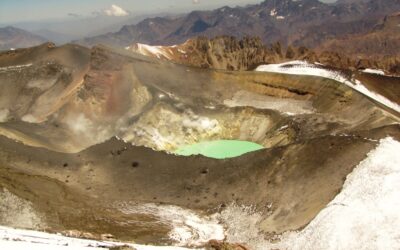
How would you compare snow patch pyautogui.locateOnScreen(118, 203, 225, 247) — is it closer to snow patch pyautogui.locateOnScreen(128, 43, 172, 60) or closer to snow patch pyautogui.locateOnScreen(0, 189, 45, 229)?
snow patch pyautogui.locateOnScreen(0, 189, 45, 229)

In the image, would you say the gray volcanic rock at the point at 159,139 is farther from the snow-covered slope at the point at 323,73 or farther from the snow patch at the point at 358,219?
the snow-covered slope at the point at 323,73

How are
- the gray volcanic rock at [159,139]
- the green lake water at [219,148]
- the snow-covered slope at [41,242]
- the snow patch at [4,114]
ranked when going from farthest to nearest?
the snow patch at [4,114] → the green lake water at [219,148] → the gray volcanic rock at [159,139] → the snow-covered slope at [41,242]

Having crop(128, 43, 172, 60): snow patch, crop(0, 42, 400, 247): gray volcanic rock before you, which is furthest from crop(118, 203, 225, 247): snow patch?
crop(128, 43, 172, 60): snow patch

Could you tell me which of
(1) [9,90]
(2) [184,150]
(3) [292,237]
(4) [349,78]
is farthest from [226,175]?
(1) [9,90]

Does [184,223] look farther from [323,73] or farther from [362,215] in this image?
[323,73]

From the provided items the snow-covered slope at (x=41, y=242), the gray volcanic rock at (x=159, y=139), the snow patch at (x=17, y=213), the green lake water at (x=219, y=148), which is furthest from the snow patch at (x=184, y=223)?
the green lake water at (x=219, y=148)

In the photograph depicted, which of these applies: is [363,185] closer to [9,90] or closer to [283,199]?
[283,199]

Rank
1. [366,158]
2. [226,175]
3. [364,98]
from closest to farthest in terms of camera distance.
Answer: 1. [366,158]
2. [226,175]
3. [364,98]
